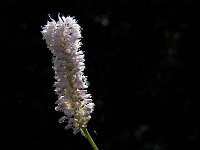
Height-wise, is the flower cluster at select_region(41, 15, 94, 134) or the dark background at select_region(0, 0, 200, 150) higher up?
the dark background at select_region(0, 0, 200, 150)

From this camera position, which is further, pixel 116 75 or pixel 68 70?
pixel 116 75

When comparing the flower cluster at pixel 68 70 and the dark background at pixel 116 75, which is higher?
the dark background at pixel 116 75

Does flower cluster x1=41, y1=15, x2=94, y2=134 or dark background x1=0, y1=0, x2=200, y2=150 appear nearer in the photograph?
flower cluster x1=41, y1=15, x2=94, y2=134

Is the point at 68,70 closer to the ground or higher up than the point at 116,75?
closer to the ground

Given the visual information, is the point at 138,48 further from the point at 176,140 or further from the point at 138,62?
the point at 176,140
